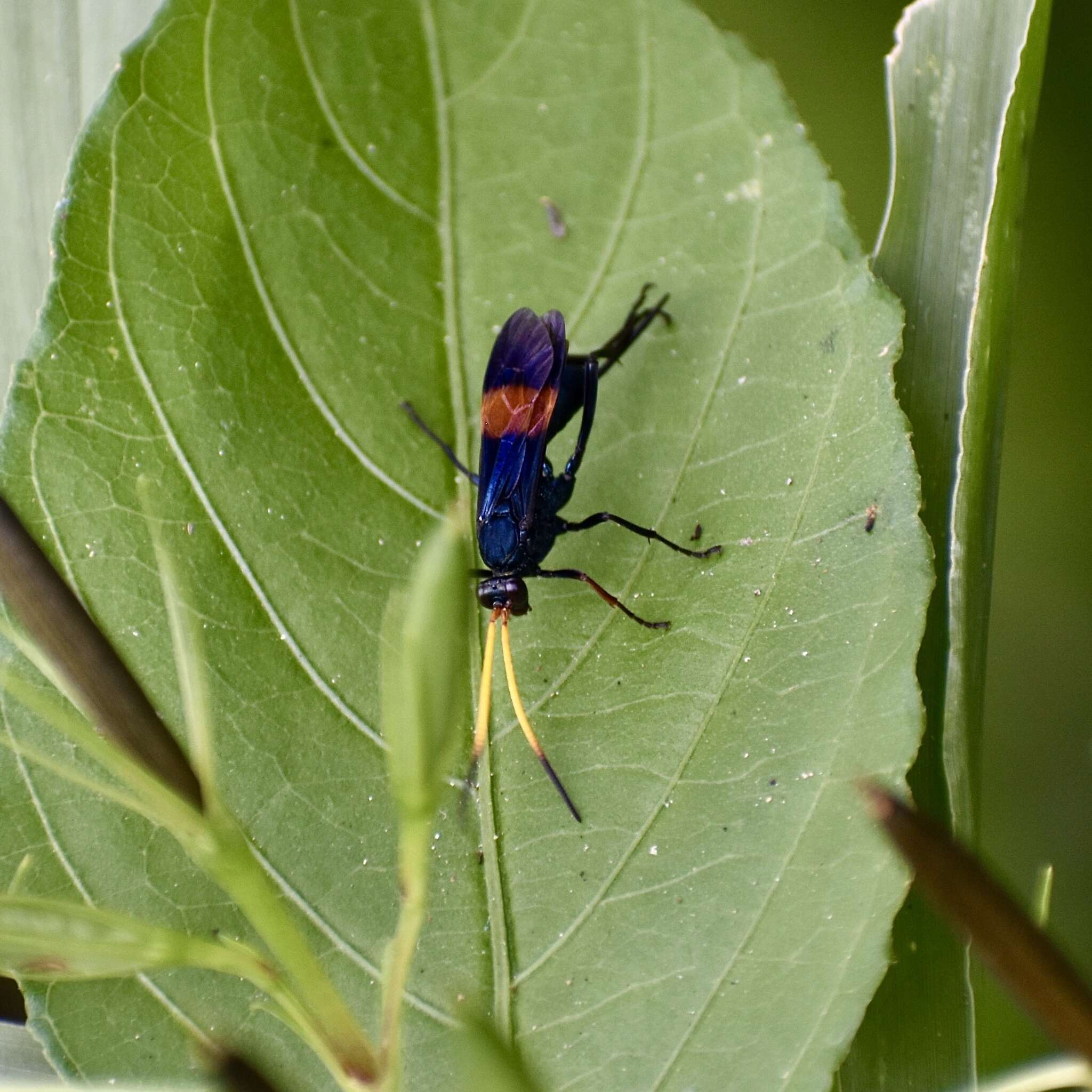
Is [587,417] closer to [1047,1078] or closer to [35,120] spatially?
[35,120]

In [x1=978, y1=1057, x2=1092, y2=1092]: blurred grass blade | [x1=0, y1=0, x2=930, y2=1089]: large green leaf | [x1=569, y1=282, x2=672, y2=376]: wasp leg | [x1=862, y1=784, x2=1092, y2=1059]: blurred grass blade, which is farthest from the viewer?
[x1=569, y1=282, x2=672, y2=376]: wasp leg

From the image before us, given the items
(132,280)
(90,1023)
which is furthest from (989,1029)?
(132,280)

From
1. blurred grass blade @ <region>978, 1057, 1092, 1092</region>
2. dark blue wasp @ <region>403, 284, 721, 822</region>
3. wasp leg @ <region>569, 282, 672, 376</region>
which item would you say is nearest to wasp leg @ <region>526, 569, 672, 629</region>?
dark blue wasp @ <region>403, 284, 721, 822</region>

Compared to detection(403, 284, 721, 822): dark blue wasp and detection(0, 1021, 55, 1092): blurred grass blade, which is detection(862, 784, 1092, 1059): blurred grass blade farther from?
detection(0, 1021, 55, 1092): blurred grass blade

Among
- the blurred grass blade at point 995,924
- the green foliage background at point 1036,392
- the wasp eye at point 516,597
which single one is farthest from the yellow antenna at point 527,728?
the green foliage background at point 1036,392

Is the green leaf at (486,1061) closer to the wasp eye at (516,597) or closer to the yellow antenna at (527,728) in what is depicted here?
the yellow antenna at (527,728)

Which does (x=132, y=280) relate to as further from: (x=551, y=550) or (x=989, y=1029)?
(x=989, y=1029)
